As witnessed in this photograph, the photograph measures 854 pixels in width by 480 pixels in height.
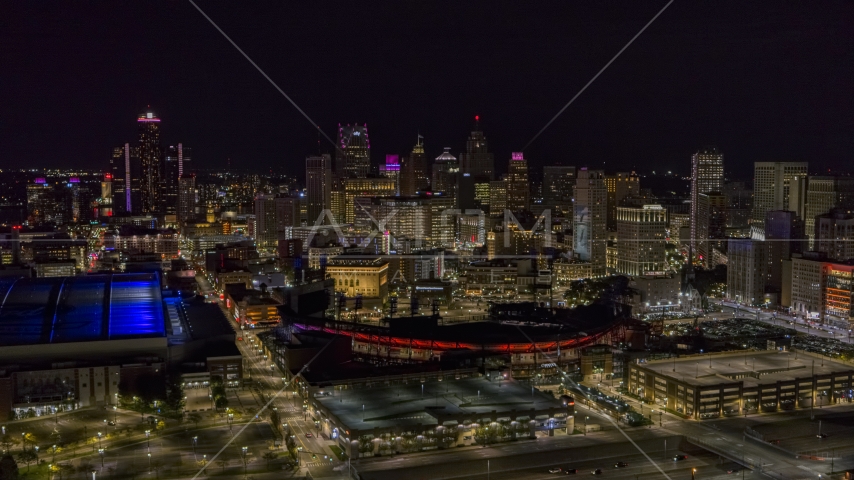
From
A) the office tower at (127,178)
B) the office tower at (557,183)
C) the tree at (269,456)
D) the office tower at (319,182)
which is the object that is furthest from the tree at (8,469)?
the office tower at (127,178)

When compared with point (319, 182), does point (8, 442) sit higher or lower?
lower

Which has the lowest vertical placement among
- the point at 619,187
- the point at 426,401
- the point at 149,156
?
the point at 426,401

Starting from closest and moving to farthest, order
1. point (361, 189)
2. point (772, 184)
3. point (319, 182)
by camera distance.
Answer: point (772, 184)
point (361, 189)
point (319, 182)

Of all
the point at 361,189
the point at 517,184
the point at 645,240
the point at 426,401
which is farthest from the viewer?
the point at 361,189

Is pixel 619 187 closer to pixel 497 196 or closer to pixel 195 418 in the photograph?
pixel 497 196

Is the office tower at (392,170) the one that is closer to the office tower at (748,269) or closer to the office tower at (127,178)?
the office tower at (127,178)

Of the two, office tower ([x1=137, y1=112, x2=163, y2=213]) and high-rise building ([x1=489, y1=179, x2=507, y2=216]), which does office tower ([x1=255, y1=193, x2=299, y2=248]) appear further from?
office tower ([x1=137, y1=112, x2=163, y2=213])

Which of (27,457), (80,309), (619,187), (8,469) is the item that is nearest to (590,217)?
(619,187)

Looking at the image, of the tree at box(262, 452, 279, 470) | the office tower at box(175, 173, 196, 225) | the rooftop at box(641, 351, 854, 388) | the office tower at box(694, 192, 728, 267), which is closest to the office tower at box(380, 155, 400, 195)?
the office tower at box(175, 173, 196, 225)
